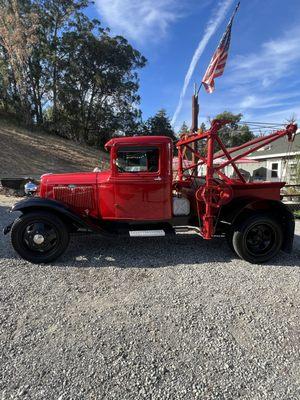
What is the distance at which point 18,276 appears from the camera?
163 inches

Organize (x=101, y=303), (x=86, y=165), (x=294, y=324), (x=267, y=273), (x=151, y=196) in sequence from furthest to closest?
1. (x=86, y=165)
2. (x=151, y=196)
3. (x=267, y=273)
4. (x=101, y=303)
5. (x=294, y=324)

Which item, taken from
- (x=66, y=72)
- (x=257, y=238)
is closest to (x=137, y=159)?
(x=257, y=238)

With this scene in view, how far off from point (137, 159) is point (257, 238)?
94.1 inches

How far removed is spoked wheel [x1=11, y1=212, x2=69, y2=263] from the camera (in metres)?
4.60

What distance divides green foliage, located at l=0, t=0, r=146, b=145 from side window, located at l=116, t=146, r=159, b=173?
1051 inches

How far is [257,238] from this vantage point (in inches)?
196

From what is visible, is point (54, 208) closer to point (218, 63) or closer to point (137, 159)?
point (137, 159)

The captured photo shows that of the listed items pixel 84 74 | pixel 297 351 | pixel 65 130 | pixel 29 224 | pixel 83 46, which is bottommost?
pixel 297 351

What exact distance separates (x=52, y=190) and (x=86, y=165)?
69.7ft

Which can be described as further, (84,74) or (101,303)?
(84,74)

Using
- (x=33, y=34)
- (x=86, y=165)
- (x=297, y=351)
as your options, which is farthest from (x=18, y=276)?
(x=33, y=34)

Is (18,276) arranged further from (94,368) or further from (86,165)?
(86,165)

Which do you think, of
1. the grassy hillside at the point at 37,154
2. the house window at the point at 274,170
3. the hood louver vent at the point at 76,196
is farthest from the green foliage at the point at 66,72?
the hood louver vent at the point at 76,196

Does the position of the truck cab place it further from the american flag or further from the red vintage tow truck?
the american flag
